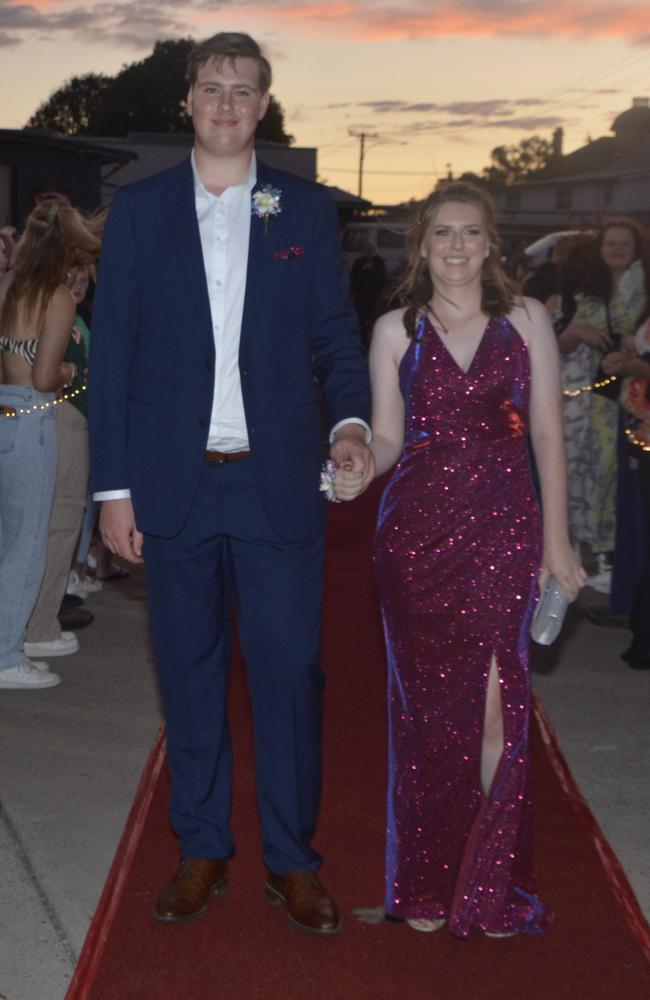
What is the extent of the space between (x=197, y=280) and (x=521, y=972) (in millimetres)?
2062

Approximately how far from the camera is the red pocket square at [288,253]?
163 inches

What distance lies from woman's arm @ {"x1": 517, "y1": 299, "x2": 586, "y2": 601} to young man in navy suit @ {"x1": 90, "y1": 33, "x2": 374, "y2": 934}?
49cm

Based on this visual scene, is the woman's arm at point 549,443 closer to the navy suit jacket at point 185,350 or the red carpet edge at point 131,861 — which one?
the navy suit jacket at point 185,350

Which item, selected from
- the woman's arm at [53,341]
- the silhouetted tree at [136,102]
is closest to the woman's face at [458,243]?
the woman's arm at [53,341]

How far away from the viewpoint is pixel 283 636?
13.9 feet

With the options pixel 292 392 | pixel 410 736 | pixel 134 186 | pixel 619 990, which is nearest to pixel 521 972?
pixel 619 990

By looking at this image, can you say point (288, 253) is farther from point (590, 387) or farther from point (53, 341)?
point (590, 387)

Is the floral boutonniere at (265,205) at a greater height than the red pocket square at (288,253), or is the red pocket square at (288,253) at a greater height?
the floral boutonniere at (265,205)

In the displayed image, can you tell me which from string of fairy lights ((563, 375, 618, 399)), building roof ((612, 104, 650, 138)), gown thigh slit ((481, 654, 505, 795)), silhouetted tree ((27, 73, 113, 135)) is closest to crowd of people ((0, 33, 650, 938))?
gown thigh slit ((481, 654, 505, 795))

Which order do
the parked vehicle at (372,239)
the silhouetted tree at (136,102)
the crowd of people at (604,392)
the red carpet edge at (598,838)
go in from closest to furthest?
1. the red carpet edge at (598,838)
2. the crowd of people at (604,392)
3. the parked vehicle at (372,239)
4. the silhouetted tree at (136,102)

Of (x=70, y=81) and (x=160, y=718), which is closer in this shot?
(x=160, y=718)

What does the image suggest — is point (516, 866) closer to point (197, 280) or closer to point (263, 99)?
point (197, 280)

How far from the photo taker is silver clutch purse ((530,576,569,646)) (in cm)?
418

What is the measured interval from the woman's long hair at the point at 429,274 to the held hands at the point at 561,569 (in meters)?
0.70
